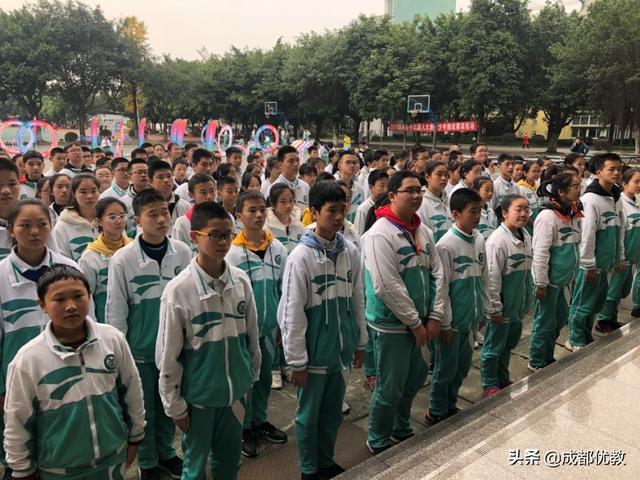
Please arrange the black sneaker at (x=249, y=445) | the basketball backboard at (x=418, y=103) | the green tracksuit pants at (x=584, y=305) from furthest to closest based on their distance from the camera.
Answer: the basketball backboard at (x=418, y=103), the green tracksuit pants at (x=584, y=305), the black sneaker at (x=249, y=445)

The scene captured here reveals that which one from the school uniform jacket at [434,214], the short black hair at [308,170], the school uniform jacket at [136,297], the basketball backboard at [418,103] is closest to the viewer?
the school uniform jacket at [136,297]

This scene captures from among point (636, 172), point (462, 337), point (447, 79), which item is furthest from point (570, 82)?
point (462, 337)

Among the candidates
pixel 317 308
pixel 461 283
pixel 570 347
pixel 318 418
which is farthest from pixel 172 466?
pixel 570 347

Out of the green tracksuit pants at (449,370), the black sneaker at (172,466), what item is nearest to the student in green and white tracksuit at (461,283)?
the green tracksuit pants at (449,370)

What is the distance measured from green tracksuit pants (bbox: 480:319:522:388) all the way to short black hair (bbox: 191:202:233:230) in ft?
7.75

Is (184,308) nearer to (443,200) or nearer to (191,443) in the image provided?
(191,443)

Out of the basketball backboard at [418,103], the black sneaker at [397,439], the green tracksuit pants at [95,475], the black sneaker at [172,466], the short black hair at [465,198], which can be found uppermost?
the basketball backboard at [418,103]

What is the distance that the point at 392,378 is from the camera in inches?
117

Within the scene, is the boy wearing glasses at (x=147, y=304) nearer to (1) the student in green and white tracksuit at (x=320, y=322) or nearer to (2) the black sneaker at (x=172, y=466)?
(2) the black sneaker at (x=172, y=466)

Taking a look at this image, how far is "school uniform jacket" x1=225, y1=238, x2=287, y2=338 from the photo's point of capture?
3.27 m

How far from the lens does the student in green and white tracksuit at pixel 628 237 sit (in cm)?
492

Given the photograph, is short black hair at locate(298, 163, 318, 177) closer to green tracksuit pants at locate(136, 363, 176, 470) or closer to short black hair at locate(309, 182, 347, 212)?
short black hair at locate(309, 182, 347, 212)

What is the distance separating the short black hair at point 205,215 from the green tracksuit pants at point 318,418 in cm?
101

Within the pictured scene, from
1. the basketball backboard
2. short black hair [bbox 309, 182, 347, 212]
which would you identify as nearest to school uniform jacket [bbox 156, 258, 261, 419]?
short black hair [bbox 309, 182, 347, 212]
